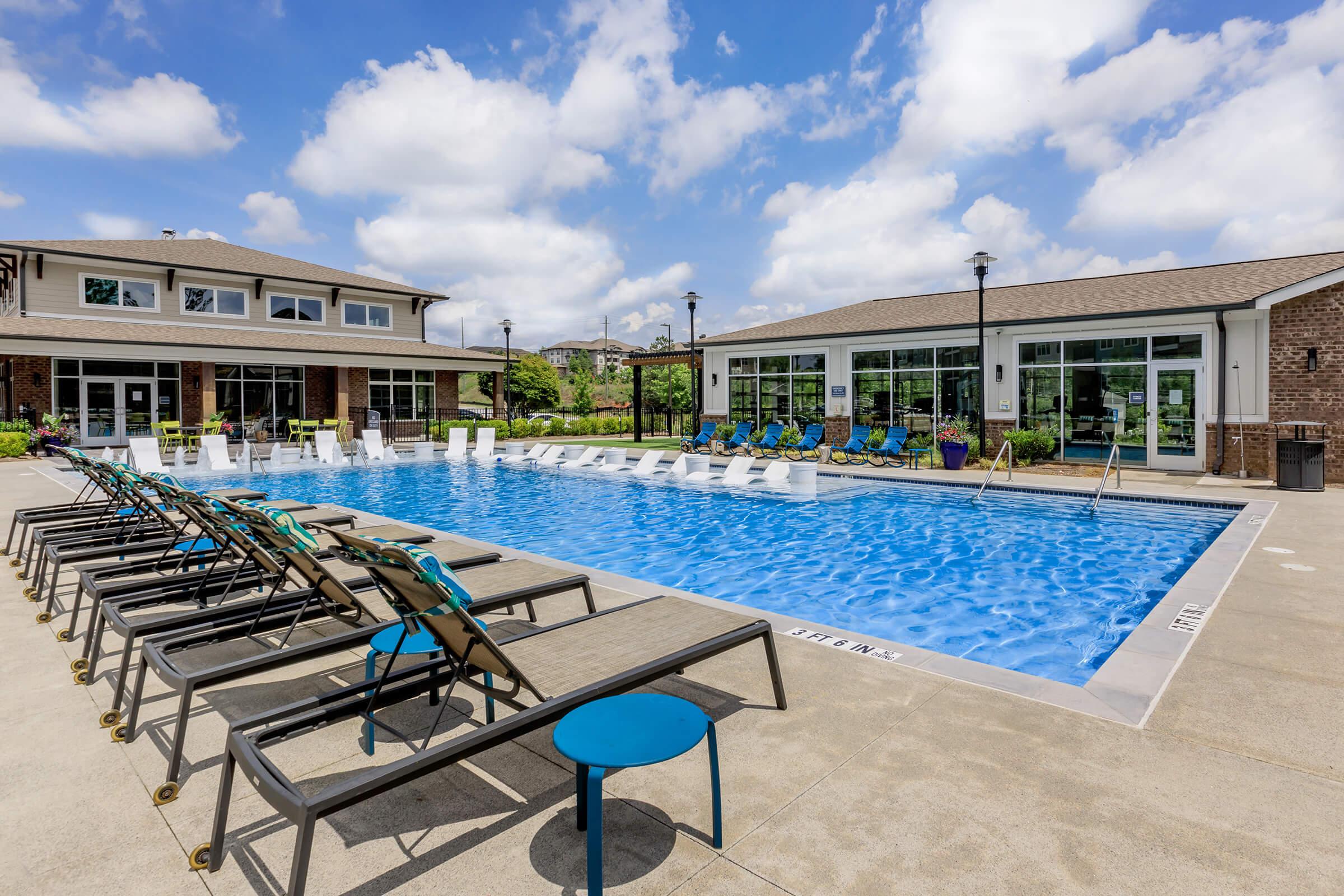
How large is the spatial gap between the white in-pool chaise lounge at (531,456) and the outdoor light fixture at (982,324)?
35.6ft

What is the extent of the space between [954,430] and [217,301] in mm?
25738

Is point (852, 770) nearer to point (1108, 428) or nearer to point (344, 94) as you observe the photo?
point (1108, 428)

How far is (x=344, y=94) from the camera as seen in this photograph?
56.2ft

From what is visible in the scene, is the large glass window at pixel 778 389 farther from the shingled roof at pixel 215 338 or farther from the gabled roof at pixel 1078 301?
the shingled roof at pixel 215 338

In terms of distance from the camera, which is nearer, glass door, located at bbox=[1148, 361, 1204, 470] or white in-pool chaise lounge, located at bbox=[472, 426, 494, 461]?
glass door, located at bbox=[1148, 361, 1204, 470]

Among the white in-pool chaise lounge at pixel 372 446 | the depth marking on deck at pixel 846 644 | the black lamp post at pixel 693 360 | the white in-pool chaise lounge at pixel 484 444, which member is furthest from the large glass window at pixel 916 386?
the depth marking on deck at pixel 846 644

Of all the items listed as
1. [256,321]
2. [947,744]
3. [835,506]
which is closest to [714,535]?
[835,506]

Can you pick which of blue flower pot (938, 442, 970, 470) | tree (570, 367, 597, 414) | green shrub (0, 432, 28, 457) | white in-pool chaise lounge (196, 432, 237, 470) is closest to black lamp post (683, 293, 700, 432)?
blue flower pot (938, 442, 970, 470)

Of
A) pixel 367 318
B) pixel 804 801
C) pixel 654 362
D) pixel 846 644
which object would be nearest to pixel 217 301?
pixel 367 318

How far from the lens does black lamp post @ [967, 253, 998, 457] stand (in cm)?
→ 1537

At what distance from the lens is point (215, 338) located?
23.1 m

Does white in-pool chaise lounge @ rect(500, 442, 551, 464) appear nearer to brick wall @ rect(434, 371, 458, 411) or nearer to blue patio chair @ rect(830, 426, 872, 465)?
blue patio chair @ rect(830, 426, 872, 465)

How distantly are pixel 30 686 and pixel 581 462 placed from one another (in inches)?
540

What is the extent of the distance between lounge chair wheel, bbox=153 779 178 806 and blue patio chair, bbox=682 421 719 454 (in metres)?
17.6
